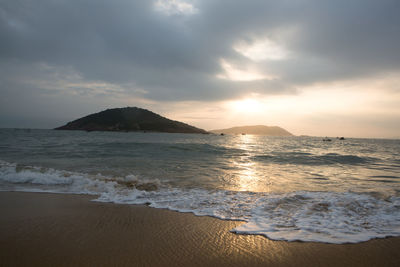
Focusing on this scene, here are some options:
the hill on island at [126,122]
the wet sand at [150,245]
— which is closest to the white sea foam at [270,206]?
the wet sand at [150,245]

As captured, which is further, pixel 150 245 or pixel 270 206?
pixel 270 206

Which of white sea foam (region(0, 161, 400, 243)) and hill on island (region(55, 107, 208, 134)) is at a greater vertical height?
hill on island (region(55, 107, 208, 134))

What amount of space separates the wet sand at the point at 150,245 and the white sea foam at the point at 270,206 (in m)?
0.35

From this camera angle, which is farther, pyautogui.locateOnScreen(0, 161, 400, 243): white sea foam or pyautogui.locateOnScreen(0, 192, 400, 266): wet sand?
pyautogui.locateOnScreen(0, 161, 400, 243): white sea foam

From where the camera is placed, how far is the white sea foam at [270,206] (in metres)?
4.08

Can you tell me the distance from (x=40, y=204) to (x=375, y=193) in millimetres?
9606

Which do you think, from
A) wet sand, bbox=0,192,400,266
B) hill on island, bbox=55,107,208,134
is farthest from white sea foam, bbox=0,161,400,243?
hill on island, bbox=55,107,208,134

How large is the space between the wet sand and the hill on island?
146082mm

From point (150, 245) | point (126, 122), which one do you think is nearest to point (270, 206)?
point (150, 245)

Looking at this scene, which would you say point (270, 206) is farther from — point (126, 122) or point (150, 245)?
point (126, 122)

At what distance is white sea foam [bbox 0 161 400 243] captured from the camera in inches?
160

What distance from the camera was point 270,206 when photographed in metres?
5.57

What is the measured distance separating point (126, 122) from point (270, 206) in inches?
6158

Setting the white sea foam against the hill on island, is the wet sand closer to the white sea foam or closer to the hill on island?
the white sea foam
